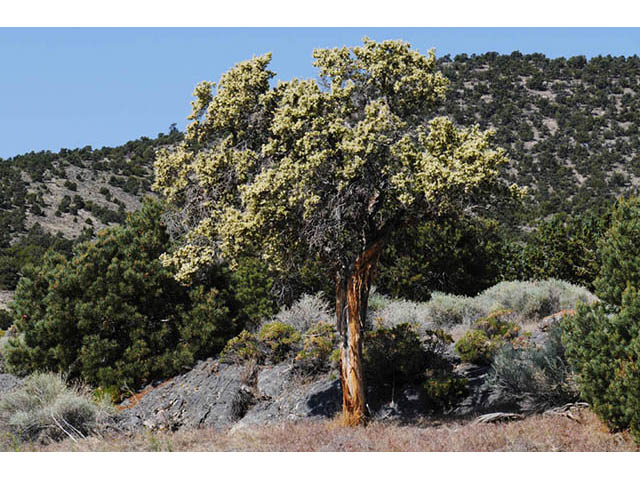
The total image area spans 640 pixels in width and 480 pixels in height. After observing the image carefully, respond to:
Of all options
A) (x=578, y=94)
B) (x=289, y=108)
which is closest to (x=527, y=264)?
(x=289, y=108)

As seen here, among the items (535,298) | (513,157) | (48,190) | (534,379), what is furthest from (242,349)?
(48,190)

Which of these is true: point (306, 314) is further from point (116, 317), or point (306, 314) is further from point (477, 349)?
point (477, 349)

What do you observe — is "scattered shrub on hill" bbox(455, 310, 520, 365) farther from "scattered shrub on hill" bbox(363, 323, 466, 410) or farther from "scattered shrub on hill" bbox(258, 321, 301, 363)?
"scattered shrub on hill" bbox(258, 321, 301, 363)

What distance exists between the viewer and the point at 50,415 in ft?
33.8

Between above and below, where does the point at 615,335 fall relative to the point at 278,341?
above

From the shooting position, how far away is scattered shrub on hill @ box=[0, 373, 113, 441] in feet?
33.4

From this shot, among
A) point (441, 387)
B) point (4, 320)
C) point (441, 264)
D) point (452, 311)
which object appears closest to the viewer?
point (441, 387)

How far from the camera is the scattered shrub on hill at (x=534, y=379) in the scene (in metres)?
10.0

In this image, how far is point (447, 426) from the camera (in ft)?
32.1

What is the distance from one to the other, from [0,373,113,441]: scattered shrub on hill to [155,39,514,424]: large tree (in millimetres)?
2927

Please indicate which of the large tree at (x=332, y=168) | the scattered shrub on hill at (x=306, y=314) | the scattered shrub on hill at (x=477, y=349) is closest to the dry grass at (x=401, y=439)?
the large tree at (x=332, y=168)

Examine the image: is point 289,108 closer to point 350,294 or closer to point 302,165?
point 302,165

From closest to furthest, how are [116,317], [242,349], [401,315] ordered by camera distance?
1. [242,349]
2. [116,317]
3. [401,315]

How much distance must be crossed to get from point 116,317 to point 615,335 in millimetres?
11059
